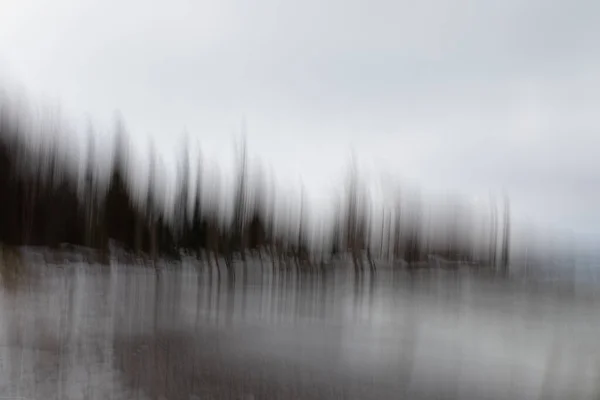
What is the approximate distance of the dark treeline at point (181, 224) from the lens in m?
41.2

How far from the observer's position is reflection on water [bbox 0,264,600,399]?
7.48 m

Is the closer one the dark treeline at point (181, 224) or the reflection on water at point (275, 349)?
the reflection on water at point (275, 349)

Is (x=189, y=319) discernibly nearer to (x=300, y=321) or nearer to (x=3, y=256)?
(x=300, y=321)

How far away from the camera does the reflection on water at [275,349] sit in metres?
7.48

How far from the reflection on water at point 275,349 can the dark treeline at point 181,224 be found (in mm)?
24200

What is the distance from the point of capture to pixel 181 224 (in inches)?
1828

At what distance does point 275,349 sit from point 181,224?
37003 mm

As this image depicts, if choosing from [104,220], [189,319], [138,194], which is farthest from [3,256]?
[189,319]

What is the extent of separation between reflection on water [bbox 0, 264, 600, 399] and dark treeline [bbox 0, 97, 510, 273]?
24200 millimetres

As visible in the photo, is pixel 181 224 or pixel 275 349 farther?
pixel 181 224

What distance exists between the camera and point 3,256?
30.2 metres

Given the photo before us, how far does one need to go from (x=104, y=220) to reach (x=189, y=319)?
31.7m

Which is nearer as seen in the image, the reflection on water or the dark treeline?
the reflection on water

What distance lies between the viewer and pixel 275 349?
407 inches
